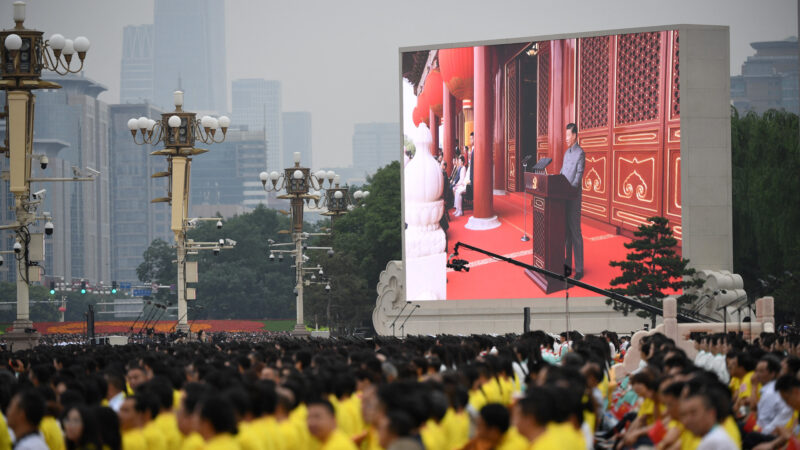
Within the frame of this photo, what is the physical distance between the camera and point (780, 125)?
55.9 metres

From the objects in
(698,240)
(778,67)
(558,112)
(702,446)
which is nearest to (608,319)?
(698,240)

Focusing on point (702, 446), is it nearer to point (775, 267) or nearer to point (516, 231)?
point (516, 231)

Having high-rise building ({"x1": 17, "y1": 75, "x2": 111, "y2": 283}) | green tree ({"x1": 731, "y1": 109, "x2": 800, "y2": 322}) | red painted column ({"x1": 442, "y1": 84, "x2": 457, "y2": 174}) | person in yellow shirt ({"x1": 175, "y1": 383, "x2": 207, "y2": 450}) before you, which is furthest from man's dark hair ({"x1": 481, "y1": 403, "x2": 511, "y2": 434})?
high-rise building ({"x1": 17, "y1": 75, "x2": 111, "y2": 283})

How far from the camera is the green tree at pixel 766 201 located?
50938 mm

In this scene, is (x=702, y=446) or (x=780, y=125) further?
(x=780, y=125)

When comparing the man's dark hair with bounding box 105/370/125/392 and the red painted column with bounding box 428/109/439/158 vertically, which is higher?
the red painted column with bounding box 428/109/439/158

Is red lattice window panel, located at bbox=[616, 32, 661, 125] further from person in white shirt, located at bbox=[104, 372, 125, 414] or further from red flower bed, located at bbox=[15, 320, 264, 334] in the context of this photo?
person in white shirt, located at bbox=[104, 372, 125, 414]

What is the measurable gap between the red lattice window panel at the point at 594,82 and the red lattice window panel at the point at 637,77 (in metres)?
0.60

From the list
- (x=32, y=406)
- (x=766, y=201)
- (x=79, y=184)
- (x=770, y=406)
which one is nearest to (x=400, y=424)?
(x=32, y=406)

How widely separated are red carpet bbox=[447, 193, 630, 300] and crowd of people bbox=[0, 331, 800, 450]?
34544mm

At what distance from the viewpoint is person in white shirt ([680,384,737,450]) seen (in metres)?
9.16

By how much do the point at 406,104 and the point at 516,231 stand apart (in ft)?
26.2

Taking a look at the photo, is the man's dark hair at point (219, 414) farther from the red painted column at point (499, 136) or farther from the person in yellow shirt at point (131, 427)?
the red painted column at point (499, 136)

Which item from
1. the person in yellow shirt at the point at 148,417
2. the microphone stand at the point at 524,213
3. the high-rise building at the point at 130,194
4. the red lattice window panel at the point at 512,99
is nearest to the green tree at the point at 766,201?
the microphone stand at the point at 524,213
